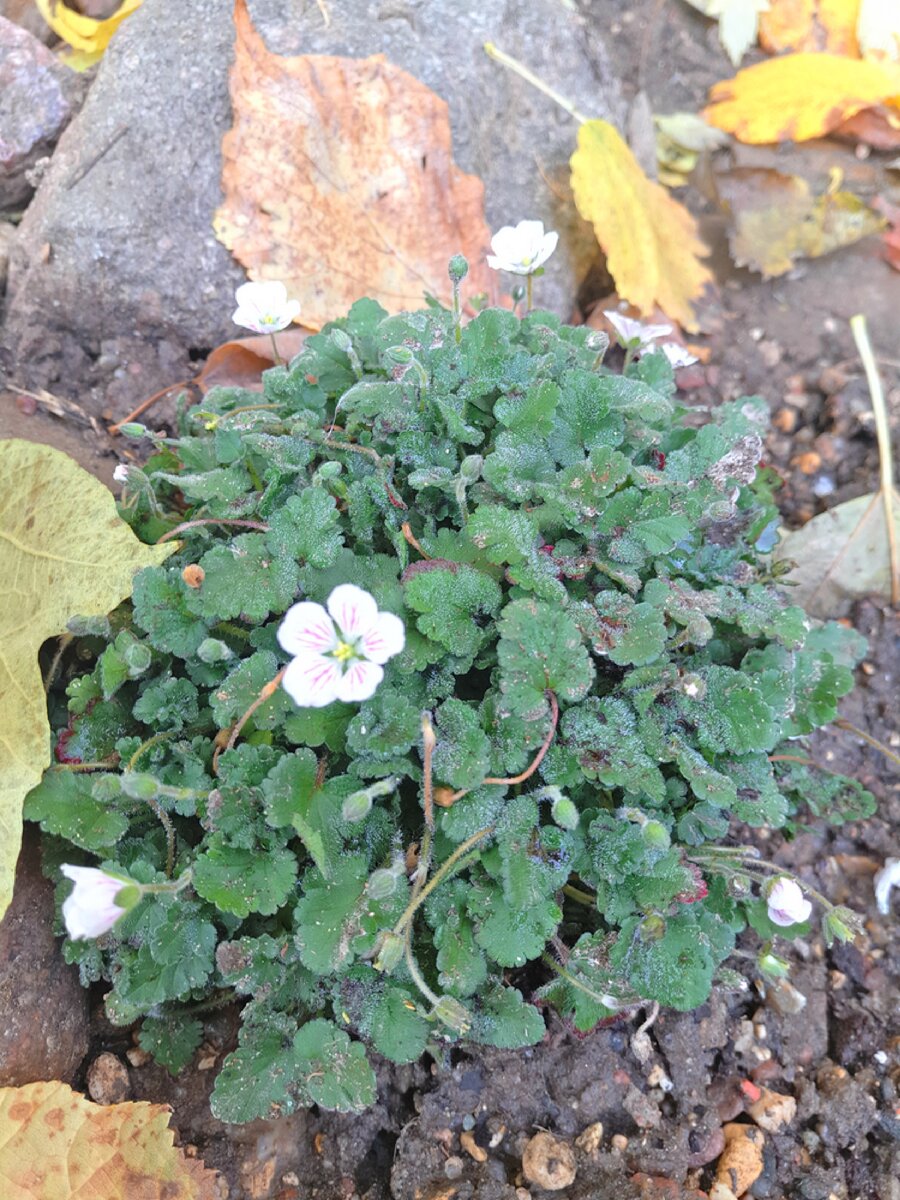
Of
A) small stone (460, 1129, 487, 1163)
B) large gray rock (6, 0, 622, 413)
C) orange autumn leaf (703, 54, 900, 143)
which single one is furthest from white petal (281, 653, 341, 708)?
orange autumn leaf (703, 54, 900, 143)

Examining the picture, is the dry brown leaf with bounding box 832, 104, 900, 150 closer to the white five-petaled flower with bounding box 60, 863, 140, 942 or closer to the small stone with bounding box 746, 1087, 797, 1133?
the small stone with bounding box 746, 1087, 797, 1133

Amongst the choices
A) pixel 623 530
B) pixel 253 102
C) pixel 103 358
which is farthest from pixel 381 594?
pixel 253 102

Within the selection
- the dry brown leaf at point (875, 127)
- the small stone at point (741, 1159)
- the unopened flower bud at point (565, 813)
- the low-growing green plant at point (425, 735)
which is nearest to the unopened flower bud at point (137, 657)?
the low-growing green plant at point (425, 735)

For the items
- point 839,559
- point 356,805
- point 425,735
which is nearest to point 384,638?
point 425,735

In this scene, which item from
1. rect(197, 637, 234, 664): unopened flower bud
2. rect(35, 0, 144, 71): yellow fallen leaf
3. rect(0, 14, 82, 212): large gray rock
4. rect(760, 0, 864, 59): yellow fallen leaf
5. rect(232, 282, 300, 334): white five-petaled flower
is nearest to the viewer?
rect(197, 637, 234, 664): unopened flower bud

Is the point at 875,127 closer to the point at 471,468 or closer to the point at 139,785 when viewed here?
the point at 471,468
